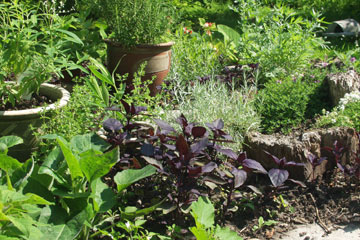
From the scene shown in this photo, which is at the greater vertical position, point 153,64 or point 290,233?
point 153,64

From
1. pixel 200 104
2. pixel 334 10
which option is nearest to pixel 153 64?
pixel 200 104

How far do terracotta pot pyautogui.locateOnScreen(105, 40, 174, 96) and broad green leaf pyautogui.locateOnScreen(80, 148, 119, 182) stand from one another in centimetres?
234

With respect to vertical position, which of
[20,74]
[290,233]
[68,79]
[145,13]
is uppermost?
[145,13]

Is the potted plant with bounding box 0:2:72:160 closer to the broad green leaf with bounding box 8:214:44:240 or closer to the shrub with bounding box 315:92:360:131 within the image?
the broad green leaf with bounding box 8:214:44:240

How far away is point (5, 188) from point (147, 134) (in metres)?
1.22

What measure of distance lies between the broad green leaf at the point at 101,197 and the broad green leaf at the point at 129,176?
78 mm

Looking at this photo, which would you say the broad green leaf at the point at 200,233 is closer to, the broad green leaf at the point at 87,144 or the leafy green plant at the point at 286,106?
the broad green leaf at the point at 87,144

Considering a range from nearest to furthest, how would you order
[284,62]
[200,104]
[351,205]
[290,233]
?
[290,233]
[351,205]
[200,104]
[284,62]

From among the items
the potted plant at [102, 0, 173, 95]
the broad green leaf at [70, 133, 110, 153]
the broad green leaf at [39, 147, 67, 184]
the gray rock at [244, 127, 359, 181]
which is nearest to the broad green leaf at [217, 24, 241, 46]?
the potted plant at [102, 0, 173, 95]

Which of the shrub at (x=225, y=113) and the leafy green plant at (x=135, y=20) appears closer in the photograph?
the shrub at (x=225, y=113)

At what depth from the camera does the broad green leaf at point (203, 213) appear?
247cm

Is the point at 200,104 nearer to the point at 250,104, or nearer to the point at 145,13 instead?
the point at 250,104

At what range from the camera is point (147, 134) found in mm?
3246

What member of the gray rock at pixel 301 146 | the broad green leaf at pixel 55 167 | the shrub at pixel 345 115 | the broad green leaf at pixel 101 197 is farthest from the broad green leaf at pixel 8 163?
the shrub at pixel 345 115
